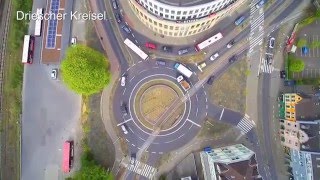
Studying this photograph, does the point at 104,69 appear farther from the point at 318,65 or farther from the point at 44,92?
the point at 318,65

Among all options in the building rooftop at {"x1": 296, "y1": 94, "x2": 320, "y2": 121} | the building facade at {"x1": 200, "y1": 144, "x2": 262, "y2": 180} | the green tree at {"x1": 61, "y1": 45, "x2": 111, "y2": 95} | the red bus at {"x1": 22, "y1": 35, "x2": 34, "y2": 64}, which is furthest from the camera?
the red bus at {"x1": 22, "y1": 35, "x2": 34, "y2": 64}

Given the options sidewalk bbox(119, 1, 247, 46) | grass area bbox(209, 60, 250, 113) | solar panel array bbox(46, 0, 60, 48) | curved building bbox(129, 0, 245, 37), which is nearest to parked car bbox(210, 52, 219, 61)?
grass area bbox(209, 60, 250, 113)

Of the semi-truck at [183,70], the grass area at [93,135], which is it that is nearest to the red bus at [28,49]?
the grass area at [93,135]

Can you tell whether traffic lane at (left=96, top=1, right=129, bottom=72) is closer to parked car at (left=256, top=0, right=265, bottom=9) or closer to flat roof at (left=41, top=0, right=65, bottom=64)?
flat roof at (left=41, top=0, right=65, bottom=64)

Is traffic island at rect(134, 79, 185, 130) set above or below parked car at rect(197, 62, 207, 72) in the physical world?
below

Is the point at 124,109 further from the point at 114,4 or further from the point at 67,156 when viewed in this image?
the point at 114,4

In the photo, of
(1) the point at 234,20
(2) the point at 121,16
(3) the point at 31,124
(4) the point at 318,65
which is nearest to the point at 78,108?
→ (3) the point at 31,124

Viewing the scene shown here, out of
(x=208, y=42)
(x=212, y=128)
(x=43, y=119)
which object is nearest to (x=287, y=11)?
(x=208, y=42)

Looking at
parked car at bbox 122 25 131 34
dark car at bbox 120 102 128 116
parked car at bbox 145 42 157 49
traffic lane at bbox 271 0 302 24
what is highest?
traffic lane at bbox 271 0 302 24
